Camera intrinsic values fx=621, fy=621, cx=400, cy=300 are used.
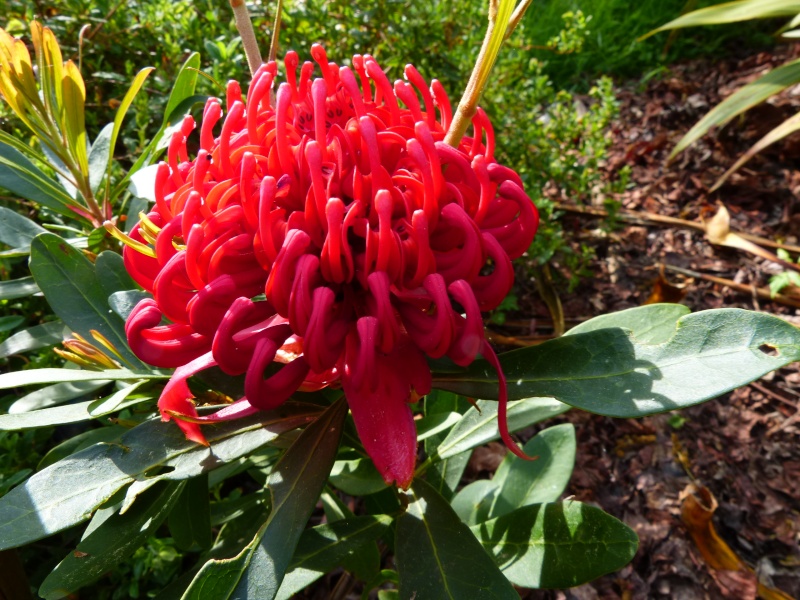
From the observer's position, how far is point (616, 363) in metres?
1.00

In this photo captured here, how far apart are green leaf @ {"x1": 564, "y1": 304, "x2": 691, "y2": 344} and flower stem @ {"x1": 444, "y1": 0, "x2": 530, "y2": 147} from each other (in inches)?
17.1

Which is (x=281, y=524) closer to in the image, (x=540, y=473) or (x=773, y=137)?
(x=540, y=473)

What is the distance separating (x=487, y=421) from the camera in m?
1.38

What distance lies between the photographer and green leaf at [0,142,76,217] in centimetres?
142

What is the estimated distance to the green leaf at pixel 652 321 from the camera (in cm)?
103

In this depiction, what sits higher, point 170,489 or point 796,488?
point 170,489

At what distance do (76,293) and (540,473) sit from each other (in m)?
1.20

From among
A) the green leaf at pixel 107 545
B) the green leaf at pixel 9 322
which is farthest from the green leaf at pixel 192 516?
the green leaf at pixel 9 322

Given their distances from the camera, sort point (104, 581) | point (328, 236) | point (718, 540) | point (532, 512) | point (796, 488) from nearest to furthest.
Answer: point (328, 236)
point (532, 512)
point (104, 581)
point (718, 540)
point (796, 488)

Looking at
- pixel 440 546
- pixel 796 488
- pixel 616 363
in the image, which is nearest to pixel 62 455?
pixel 440 546

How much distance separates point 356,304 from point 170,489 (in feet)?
1.78

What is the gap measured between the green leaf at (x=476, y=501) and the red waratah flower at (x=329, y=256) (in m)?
0.83

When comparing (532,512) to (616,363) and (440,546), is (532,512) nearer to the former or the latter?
(440,546)

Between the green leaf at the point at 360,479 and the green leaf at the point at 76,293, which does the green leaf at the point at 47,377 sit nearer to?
the green leaf at the point at 76,293
